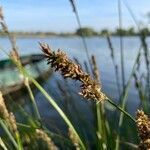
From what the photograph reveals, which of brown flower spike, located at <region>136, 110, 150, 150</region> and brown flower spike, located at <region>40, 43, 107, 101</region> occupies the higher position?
brown flower spike, located at <region>40, 43, 107, 101</region>

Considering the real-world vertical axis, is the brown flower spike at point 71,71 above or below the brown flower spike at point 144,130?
above

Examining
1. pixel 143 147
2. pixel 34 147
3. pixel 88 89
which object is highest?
pixel 88 89

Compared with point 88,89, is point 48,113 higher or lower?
lower

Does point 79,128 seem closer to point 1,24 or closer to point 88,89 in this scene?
point 1,24

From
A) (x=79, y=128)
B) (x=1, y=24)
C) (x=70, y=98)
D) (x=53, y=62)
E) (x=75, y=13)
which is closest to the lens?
(x=53, y=62)

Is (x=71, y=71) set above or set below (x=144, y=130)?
above

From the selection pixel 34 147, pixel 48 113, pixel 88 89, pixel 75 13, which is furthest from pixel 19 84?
pixel 88 89

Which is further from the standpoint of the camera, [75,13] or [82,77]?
[75,13]

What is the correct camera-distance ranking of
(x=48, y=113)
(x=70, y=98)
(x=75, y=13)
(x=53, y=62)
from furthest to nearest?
1. (x=48, y=113)
2. (x=70, y=98)
3. (x=75, y=13)
4. (x=53, y=62)
